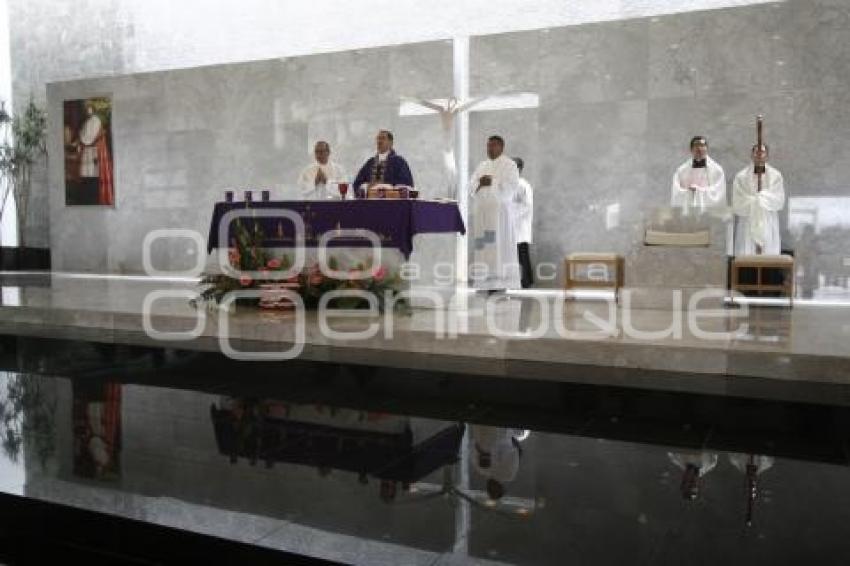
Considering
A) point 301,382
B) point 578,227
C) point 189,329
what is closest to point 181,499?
point 301,382

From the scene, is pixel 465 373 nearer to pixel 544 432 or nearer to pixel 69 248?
pixel 544 432

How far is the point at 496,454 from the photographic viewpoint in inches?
146

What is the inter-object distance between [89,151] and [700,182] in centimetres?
1153

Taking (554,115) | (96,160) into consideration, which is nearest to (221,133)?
(96,160)

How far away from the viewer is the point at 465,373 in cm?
527

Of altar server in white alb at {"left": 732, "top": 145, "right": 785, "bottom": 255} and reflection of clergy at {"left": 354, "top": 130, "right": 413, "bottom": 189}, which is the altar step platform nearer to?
reflection of clergy at {"left": 354, "top": 130, "right": 413, "bottom": 189}

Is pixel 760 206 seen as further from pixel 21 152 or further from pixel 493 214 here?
pixel 21 152

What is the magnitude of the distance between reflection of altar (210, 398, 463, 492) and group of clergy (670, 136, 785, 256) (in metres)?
6.59

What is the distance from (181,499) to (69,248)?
13855 mm

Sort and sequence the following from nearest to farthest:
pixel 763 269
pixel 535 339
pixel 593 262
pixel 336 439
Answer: pixel 336 439, pixel 535 339, pixel 593 262, pixel 763 269

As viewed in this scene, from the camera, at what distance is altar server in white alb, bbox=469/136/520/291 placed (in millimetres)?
9883

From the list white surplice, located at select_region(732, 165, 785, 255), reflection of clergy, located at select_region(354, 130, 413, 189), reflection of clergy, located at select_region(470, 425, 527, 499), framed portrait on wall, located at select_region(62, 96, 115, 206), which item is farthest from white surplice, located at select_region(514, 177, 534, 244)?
framed portrait on wall, located at select_region(62, 96, 115, 206)

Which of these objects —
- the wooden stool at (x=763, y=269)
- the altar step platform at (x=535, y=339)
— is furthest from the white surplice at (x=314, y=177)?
the wooden stool at (x=763, y=269)

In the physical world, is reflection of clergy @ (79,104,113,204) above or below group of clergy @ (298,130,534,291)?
above
